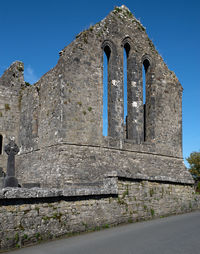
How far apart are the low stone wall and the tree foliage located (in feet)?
77.0

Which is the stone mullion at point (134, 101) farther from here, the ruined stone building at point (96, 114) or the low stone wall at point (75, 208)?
the low stone wall at point (75, 208)

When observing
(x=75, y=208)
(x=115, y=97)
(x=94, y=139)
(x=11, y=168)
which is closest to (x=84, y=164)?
(x=94, y=139)

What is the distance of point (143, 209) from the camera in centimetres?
996

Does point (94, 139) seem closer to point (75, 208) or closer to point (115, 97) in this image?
point (115, 97)

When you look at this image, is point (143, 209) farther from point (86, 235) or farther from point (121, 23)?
point (121, 23)

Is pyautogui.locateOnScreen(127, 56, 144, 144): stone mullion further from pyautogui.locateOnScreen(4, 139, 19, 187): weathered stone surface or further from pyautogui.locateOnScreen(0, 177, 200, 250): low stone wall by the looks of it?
pyautogui.locateOnScreen(4, 139, 19, 187): weathered stone surface

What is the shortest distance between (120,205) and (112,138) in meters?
6.19

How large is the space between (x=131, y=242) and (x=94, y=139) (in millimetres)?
8114

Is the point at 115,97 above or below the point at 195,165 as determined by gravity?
above

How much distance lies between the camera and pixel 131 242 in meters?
6.44

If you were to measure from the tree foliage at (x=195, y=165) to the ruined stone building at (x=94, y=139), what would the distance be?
16642 millimetres

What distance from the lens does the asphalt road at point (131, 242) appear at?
5.75m

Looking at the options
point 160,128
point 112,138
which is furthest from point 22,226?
point 160,128

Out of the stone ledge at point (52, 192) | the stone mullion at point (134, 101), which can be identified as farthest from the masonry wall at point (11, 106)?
the stone ledge at point (52, 192)
